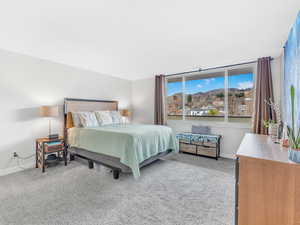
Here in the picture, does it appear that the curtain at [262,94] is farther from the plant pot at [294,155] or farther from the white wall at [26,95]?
the white wall at [26,95]

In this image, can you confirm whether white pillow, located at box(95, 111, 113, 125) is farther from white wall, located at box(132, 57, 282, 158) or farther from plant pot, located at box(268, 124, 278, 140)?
plant pot, located at box(268, 124, 278, 140)

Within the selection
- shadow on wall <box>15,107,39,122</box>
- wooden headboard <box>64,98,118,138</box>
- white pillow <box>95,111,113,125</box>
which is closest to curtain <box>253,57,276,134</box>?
white pillow <box>95,111,113,125</box>

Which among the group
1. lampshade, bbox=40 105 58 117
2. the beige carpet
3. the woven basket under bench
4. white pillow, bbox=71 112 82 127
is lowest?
the beige carpet

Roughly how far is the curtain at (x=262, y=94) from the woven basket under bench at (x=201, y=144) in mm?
900

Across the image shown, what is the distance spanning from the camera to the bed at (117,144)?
251cm

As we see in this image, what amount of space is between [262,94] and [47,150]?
463cm

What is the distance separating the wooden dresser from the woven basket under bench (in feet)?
7.82

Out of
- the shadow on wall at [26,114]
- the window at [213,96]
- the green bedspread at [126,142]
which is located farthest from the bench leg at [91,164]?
the window at [213,96]

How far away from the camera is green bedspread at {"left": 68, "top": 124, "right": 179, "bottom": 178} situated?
2.48 metres

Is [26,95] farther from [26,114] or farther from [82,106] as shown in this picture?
[82,106]

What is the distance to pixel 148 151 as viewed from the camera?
9.28 ft

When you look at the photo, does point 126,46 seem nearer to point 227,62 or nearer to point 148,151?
point 148,151

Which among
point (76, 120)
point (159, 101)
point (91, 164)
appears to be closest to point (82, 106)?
point (76, 120)

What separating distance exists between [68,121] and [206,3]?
11.8ft
